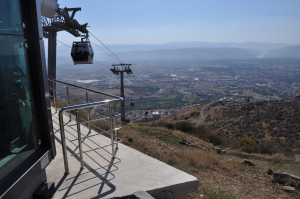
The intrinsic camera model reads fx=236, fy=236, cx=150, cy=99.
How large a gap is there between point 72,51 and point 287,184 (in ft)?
33.6

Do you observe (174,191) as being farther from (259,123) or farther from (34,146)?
(259,123)

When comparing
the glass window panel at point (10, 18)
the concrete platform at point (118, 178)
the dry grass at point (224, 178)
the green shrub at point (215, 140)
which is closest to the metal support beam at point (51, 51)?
the dry grass at point (224, 178)

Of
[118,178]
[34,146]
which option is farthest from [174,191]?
[34,146]

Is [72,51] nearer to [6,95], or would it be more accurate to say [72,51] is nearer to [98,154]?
[98,154]

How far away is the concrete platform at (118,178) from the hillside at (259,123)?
11.9m

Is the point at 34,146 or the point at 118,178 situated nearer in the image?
the point at 34,146

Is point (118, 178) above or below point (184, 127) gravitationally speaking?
above

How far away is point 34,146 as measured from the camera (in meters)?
2.65

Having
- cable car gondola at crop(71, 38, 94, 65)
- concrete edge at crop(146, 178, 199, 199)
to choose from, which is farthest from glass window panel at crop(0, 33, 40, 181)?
cable car gondola at crop(71, 38, 94, 65)

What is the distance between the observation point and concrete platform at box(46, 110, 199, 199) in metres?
3.27

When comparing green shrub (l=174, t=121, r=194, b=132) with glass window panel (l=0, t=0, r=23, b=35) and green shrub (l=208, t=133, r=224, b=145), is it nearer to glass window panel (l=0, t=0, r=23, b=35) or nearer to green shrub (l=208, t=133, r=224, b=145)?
green shrub (l=208, t=133, r=224, b=145)

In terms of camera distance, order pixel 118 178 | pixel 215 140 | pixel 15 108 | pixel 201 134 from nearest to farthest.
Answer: pixel 15 108, pixel 118 178, pixel 215 140, pixel 201 134

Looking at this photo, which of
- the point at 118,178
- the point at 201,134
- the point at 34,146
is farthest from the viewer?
the point at 201,134

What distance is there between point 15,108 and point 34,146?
0.57m
